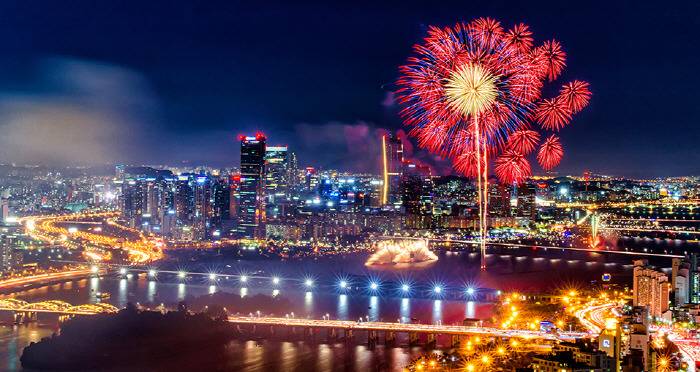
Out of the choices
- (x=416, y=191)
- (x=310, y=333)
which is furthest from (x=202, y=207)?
(x=310, y=333)

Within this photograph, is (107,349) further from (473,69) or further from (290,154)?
(290,154)

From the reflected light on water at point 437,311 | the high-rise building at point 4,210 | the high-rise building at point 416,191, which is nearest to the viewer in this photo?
the reflected light on water at point 437,311

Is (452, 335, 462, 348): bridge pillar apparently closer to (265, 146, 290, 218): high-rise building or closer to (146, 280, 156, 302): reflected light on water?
(146, 280, 156, 302): reflected light on water

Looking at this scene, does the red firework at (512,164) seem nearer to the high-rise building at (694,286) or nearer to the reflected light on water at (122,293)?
the high-rise building at (694,286)

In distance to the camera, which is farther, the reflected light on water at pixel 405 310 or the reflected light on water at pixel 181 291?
the reflected light on water at pixel 181 291

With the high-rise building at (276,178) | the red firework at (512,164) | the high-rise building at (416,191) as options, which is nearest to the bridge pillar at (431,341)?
the red firework at (512,164)

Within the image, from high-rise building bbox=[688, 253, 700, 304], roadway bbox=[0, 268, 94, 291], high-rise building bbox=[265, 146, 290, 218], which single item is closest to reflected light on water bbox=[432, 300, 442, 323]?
high-rise building bbox=[688, 253, 700, 304]

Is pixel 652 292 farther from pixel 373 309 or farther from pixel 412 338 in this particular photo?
pixel 373 309
